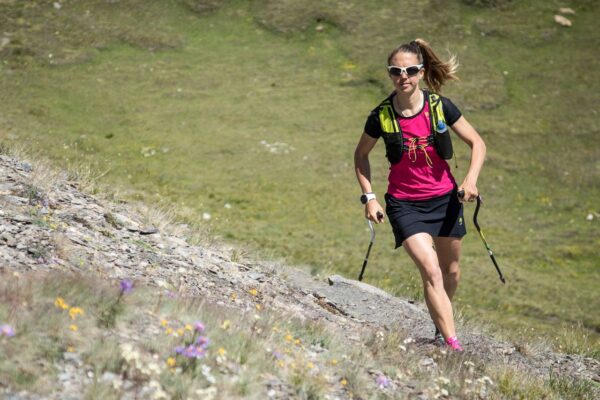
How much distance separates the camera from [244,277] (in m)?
9.96

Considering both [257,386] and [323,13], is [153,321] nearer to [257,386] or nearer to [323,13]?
[257,386]

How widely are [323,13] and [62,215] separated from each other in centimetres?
2539

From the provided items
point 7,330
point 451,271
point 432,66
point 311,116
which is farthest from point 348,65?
point 7,330

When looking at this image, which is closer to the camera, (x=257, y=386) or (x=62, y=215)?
(x=257, y=386)

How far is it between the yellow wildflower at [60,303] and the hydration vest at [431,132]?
3.92m

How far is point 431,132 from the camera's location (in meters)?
8.06

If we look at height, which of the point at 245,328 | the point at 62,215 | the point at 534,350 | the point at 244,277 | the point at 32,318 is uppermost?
the point at 32,318

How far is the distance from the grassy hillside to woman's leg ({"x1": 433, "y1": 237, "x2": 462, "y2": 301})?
5.00 metres

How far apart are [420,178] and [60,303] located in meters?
4.20

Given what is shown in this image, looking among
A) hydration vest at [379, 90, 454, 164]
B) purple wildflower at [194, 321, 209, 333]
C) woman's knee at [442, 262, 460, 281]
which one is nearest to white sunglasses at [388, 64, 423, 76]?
hydration vest at [379, 90, 454, 164]

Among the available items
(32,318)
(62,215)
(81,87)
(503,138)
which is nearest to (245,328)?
(32,318)

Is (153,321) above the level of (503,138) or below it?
above

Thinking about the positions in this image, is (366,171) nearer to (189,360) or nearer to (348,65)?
(189,360)

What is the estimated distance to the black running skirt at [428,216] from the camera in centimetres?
806
